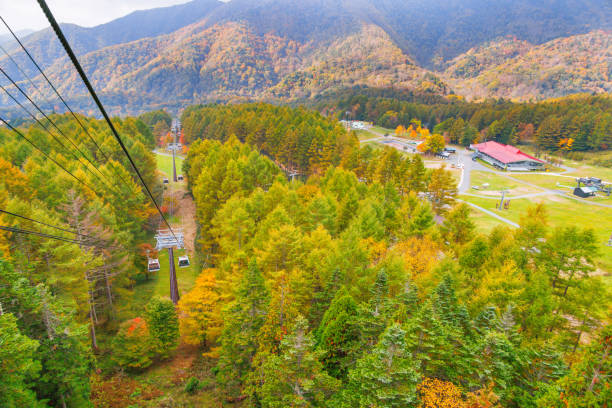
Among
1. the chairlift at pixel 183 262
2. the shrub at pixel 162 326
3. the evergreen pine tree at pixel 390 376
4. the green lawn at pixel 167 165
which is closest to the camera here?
the evergreen pine tree at pixel 390 376

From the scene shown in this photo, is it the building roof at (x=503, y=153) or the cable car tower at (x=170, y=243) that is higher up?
the building roof at (x=503, y=153)

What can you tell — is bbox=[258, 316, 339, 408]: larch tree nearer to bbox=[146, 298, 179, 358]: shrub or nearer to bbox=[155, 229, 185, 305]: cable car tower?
bbox=[146, 298, 179, 358]: shrub

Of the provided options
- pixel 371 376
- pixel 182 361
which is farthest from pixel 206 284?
pixel 371 376

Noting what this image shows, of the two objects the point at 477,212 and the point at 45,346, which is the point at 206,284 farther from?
the point at 477,212

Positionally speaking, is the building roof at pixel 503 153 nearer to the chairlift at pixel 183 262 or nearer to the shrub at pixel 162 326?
the chairlift at pixel 183 262

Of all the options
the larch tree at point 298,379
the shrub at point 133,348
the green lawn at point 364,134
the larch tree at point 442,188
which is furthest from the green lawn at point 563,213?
the green lawn at point 364,134

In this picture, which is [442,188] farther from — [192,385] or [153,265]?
[153,265]

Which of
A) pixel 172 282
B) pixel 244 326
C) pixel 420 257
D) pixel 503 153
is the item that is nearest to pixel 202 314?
pixel 244 326
